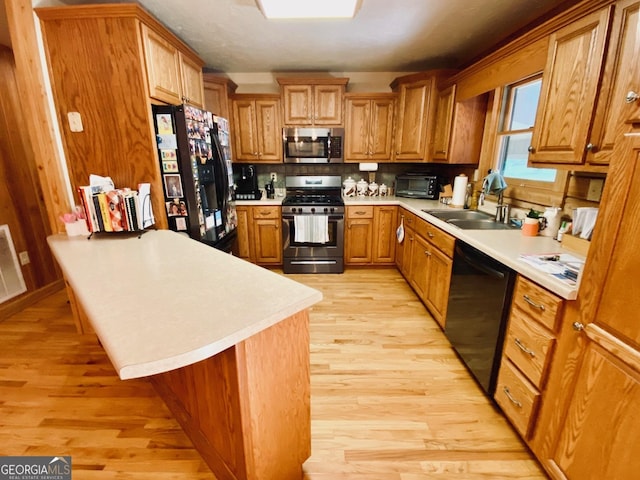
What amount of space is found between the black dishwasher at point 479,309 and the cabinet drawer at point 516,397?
0.07 meters

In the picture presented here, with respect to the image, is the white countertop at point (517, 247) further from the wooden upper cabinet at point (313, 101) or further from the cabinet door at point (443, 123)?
the wooden upper cabinet at point (313, 101)

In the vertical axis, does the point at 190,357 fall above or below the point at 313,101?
below

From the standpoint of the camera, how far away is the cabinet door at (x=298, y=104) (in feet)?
11.4

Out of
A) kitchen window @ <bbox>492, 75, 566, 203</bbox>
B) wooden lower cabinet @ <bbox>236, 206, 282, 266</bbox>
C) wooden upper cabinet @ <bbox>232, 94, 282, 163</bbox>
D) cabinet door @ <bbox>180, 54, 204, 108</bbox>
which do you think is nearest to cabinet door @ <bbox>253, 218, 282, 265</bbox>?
wooden lower cabinet @ <bbox>236, 206, 282, 266</bbox>

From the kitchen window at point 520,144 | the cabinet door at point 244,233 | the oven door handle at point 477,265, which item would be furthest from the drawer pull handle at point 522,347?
the cabinet door at point 244,233

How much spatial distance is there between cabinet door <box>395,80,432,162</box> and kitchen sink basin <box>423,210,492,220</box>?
1.00 m

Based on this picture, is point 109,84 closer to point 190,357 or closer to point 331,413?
point 190,357

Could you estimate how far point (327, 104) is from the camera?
11.6 feet

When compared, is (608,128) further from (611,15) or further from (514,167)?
(514,167)

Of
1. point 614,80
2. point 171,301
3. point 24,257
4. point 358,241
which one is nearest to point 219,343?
point 171,301

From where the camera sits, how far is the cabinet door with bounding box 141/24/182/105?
2.00 meters

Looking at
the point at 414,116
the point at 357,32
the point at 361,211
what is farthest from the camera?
the point at 361,211

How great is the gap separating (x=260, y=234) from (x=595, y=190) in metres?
3.04

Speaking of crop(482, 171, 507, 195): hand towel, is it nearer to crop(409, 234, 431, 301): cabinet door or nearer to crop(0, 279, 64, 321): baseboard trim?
crop(409, 234, 431, 301): cabinet door
